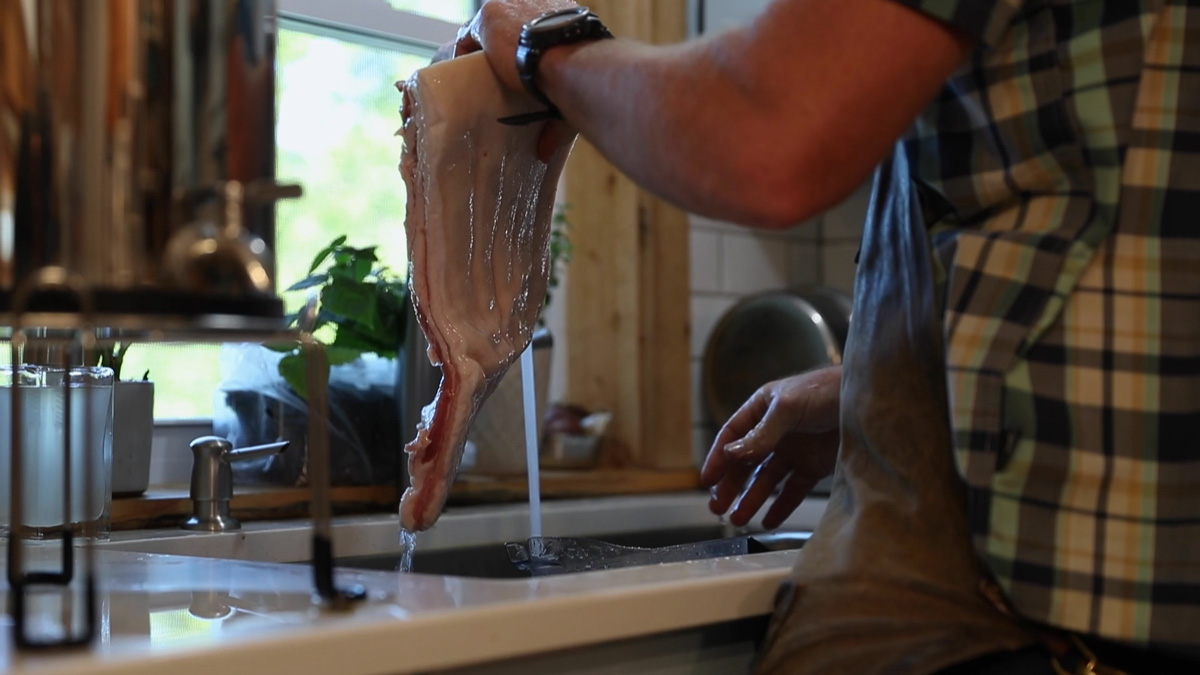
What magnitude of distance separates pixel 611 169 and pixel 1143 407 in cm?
154

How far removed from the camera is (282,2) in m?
1.91

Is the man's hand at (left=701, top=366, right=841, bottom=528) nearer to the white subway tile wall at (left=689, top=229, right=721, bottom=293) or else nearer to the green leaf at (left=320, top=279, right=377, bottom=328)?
the green leaf at (left=320, top=279, right=377, bottom=328)

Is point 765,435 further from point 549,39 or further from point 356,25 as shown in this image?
point 356,25

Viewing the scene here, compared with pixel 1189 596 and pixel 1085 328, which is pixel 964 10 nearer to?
pixel 1085 328

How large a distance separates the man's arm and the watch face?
0.11m

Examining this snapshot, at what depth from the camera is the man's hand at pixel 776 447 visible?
1.22 m

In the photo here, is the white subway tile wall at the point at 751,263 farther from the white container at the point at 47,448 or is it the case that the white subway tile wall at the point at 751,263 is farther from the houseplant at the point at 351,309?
the white container at the point at 47,448

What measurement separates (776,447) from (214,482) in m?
0.59

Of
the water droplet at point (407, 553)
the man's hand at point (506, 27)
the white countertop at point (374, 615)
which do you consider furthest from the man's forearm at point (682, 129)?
the water droplet at point (407, 553)

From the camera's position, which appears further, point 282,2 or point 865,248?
point 282,2

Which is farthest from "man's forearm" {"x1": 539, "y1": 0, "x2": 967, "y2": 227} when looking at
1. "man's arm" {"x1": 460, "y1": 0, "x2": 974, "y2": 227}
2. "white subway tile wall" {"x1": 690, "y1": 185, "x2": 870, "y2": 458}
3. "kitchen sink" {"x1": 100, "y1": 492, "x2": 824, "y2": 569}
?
"white subway tile wall" {"x1": 690, "y1": 185, "x2": 870, "y2": 458}

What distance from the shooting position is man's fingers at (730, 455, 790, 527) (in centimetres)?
128

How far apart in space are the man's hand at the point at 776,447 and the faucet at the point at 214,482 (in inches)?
18.9

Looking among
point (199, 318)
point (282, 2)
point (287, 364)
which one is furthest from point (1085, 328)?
point (282, 2)
